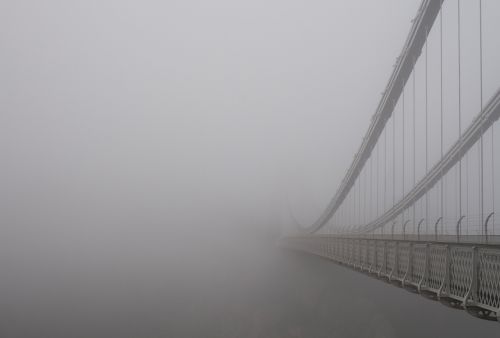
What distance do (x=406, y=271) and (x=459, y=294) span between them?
2.13 meters

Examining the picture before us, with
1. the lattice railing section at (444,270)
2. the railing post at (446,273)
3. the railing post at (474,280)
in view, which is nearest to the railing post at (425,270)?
the lattice railing section at (444,270)

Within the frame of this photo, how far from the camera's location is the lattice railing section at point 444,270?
6875mm

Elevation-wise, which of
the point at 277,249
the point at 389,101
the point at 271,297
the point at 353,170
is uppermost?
the point at 389,101

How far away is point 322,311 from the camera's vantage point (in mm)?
33219

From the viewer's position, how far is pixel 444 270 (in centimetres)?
812

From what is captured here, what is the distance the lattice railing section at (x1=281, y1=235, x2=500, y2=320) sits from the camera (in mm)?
6875

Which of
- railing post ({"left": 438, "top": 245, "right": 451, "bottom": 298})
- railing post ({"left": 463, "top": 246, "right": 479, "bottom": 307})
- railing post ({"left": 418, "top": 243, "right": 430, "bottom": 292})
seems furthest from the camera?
railing post ({"left": 418, "top": 243, "right": 430, "bottom": 292})

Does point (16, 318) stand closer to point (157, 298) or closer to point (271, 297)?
point (157, 298)

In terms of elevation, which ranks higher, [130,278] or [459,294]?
[459,294]

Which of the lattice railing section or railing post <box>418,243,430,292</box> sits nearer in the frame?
the lattice railing section

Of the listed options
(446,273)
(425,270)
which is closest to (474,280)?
(446,273)

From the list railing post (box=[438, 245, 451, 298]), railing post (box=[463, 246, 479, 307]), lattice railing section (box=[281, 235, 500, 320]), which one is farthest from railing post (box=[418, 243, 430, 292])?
railing post (box=[463, 246, 479, 307])

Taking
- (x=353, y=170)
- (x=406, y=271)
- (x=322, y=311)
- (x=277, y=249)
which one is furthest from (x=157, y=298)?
(x=406, y=271)

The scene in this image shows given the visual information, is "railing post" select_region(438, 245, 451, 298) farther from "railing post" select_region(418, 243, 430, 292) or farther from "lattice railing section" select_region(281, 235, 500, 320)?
"railing post" select_region(418, 243, 430, 292)
